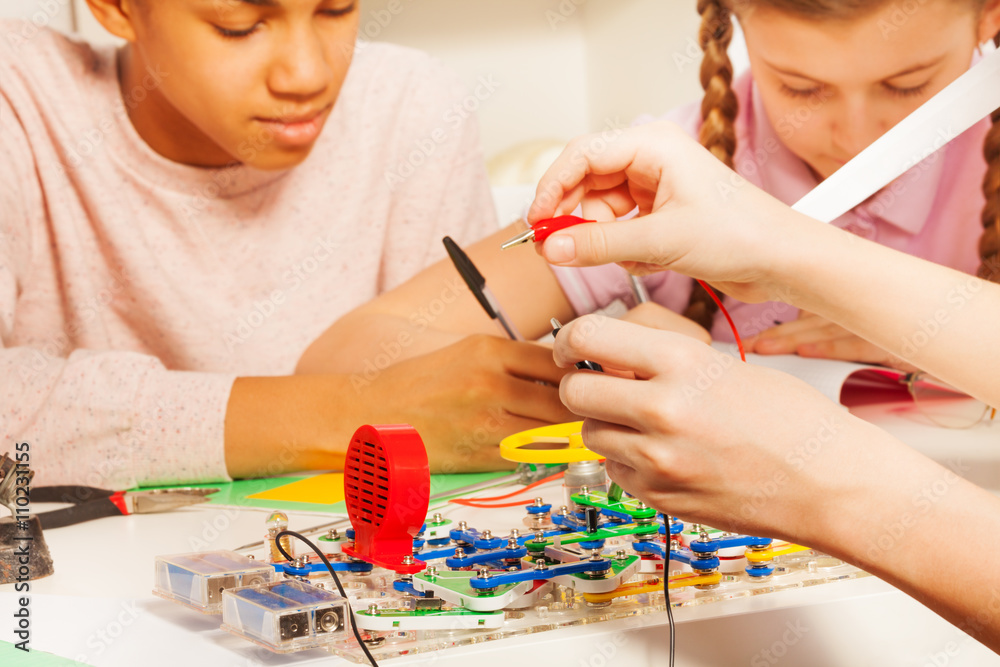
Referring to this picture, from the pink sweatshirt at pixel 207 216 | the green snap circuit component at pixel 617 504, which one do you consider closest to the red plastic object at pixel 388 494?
the green snap circuit component at pixel 617 504

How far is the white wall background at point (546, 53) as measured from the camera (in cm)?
212

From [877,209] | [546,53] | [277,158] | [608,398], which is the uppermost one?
[546,53]

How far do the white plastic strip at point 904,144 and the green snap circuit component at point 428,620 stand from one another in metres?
0.32

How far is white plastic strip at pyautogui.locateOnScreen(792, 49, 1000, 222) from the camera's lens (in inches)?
21.5

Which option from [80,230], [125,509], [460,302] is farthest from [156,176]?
[125,509]

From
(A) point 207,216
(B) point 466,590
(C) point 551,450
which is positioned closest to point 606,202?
(C) point 551,450

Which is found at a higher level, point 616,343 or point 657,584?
point 616,343

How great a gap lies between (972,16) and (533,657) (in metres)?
0.84

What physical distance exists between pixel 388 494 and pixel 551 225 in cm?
18

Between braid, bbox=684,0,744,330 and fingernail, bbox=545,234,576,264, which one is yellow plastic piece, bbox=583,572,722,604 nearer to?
fingernail, bbox=545,234,576,264

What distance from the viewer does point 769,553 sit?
459 mm

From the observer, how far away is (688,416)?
0.37 metres

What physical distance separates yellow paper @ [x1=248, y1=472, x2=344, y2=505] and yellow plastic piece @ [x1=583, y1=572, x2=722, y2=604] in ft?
0.93

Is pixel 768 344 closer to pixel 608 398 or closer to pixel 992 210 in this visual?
pixel 992 210
